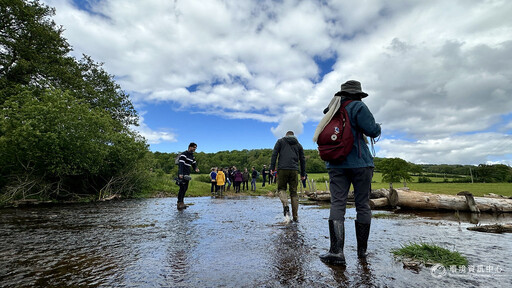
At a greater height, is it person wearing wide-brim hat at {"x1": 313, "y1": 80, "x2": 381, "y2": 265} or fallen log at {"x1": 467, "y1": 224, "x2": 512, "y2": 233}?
person wearing wide-brim hat at {"x1": 313, "y1": 80, "x2": 381, "y2": 265}

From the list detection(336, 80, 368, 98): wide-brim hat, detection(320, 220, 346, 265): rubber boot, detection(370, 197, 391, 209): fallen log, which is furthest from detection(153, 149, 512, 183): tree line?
detection(320, 220, 346, 265): rubber boot

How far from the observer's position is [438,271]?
9.60ft

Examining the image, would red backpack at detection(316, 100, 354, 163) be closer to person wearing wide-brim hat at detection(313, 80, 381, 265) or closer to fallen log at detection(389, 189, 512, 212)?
person wearing wide-brim hat at detection(313, 80, 381, 265)

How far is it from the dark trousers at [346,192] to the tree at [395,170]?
6325cm

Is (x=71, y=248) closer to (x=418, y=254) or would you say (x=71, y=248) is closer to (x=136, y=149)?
(x=418, y=254)

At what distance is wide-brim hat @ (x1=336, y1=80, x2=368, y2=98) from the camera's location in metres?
3.78

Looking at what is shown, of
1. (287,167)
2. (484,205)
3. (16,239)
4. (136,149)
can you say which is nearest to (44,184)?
(136,149)

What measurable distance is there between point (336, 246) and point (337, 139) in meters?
1.40

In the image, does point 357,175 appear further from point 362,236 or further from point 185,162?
point 185,162

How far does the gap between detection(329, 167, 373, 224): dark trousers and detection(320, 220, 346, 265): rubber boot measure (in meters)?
0.11

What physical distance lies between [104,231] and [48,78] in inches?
932

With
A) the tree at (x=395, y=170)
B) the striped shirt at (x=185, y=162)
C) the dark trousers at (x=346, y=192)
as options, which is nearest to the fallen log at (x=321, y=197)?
the striped shirt at (x=185, y=162)

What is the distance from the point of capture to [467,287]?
2.50m

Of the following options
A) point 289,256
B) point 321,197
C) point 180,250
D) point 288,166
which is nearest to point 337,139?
point 289,256
